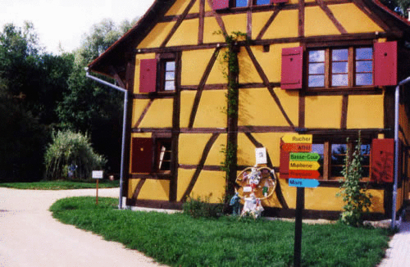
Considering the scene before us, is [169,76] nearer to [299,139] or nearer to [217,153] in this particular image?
[217,153]

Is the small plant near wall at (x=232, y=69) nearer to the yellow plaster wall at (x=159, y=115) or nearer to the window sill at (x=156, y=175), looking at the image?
the yellow plaster wall at (x=159, y=115)

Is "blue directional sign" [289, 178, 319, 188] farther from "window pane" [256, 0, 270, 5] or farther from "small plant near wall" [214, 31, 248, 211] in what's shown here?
"window pane" [256, 0, 270, 5]

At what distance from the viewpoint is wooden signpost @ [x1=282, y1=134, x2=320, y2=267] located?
5113mm

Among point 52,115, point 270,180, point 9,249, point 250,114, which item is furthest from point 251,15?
Answer: point 52,115

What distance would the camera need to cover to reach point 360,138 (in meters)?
10.4

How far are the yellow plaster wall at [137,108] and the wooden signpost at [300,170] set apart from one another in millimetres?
8319

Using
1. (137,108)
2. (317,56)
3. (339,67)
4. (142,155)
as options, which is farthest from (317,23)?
(142,155)

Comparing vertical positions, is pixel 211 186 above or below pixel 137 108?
below

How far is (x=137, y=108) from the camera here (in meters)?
13.1

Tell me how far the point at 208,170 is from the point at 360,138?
4.24 meters

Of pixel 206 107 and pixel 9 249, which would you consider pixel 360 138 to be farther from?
pixel 9 249

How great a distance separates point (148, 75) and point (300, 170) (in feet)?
27.9

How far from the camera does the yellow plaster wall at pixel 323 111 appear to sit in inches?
424

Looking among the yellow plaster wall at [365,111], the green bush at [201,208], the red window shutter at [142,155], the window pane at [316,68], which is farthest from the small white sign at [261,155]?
the red window shutter at [142,155]
